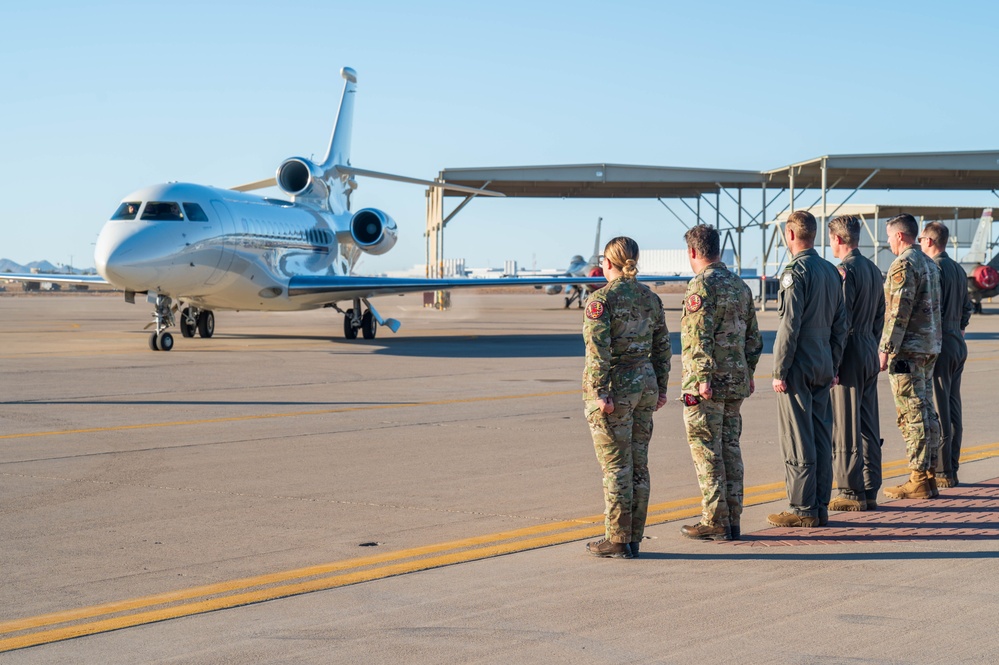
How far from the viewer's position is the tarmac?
4793 millimetres

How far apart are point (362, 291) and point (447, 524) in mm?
21063

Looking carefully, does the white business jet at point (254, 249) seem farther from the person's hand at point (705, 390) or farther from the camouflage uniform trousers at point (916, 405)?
the person's hand at point (705, 390)

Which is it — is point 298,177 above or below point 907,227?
above

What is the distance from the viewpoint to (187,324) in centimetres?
2803

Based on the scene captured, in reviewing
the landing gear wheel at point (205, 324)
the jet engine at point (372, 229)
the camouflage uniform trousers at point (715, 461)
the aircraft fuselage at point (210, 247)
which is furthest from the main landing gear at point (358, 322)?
the camouflage uniform trousers at point (715, 461)

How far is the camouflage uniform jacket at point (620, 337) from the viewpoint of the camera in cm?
620

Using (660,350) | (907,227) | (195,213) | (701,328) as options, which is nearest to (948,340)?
(907,227)

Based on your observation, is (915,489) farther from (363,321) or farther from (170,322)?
(363,321)

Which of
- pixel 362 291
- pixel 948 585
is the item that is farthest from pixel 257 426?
pixel 362 291

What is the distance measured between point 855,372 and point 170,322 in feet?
60.0

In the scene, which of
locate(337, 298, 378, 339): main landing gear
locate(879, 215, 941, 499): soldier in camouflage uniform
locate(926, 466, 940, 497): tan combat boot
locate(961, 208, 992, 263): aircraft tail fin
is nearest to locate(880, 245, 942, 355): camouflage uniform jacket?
locate(879, 215, 941, 499): soldier in camouflage uniform

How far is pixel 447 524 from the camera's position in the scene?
718 centimetres

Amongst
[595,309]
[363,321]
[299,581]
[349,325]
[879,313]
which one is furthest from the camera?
[363,321]

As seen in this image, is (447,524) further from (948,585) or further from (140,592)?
(948,585)
